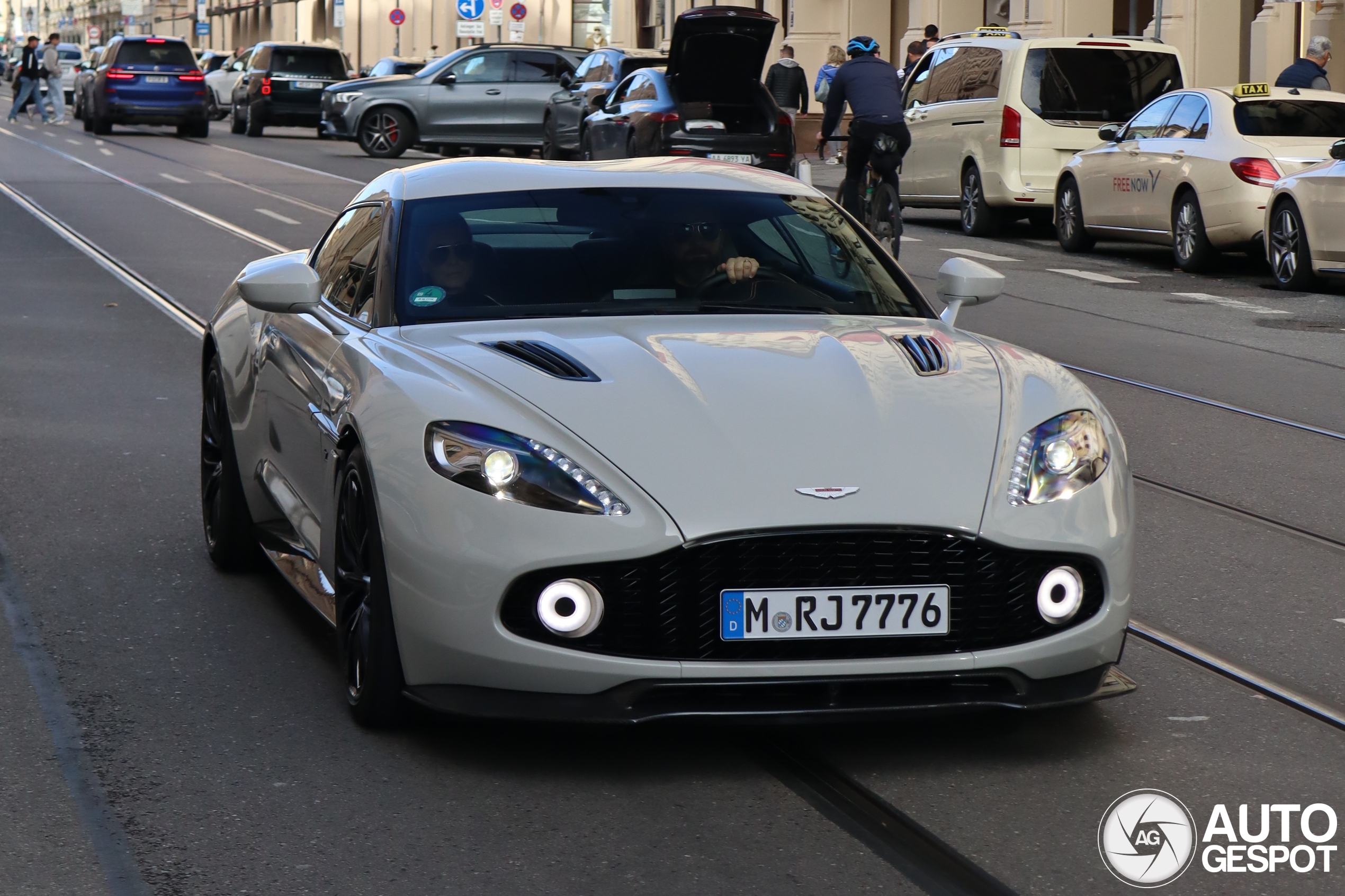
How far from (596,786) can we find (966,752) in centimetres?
79

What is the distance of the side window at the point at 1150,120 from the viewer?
55.9ft

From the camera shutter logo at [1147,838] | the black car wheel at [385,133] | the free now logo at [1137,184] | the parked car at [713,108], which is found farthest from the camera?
the black car wheel at [385,133]

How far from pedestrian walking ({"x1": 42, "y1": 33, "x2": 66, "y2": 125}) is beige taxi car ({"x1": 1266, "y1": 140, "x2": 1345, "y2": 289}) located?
1240 inches

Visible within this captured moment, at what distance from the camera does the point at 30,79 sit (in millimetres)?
43656

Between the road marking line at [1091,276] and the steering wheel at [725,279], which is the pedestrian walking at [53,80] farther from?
the steering wheel at [725,279]

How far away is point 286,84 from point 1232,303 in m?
29.0

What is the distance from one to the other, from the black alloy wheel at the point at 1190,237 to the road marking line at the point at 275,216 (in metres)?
8.01

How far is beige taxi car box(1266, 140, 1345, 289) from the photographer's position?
14109mm

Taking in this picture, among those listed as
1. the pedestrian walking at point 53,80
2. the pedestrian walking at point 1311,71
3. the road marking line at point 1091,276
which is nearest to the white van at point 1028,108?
the pedestrian walking at point 1311,71

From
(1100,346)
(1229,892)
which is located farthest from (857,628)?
(1100,346)

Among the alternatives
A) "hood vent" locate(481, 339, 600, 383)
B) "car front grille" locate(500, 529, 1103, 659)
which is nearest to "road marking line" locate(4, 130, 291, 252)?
"hood vent" locate(481, 339, 600, 383)

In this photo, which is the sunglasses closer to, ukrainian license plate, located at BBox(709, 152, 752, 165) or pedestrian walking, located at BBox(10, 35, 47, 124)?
ukrainian license plate, located at BBox(709, 152, 752, 165)

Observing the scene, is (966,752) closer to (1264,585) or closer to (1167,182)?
(1264,585)

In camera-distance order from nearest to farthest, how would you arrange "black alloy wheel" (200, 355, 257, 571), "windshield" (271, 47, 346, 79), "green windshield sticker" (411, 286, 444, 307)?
"green windshield sticker" (411, 286, 444, 307), "black alloy wheel" (200, 355, 257, 571), "windshield" (271, 47, 346, 79)
